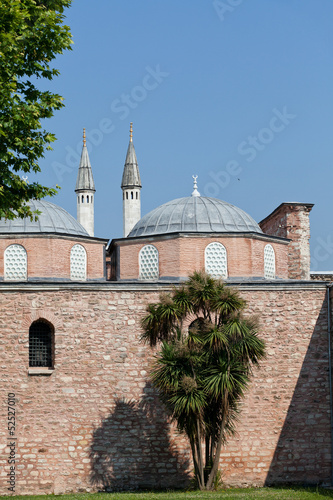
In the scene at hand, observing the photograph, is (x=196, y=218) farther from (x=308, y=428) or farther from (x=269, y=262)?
(x=308, y=428)

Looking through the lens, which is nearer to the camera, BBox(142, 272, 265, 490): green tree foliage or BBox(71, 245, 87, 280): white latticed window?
BBox(142, 272, 265, 490): green tree foliage

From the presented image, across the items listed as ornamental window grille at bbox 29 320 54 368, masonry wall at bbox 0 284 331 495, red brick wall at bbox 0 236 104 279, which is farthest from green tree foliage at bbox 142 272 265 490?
red brick wall at bbox 0 236 104 279

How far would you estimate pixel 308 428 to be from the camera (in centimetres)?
2067

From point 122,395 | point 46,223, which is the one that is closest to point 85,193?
point 46,223

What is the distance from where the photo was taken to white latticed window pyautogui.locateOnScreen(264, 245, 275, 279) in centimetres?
2389

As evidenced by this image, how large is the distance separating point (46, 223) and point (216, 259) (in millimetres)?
5382

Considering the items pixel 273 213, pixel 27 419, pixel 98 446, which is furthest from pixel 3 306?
pixel 273 213

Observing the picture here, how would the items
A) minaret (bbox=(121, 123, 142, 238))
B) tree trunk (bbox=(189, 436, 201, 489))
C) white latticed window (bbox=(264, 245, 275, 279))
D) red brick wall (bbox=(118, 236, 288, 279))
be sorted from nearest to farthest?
tree trunk (bbox=(189, 436, 201, 489)) < red brick wall (bbox=(118, 236, 288, 279)) < white latticed window (bbox=(264, 245, 275, 279)) < minaret (bbox=(121, 123, 142, 238))

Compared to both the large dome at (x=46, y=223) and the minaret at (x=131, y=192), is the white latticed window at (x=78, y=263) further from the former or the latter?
the minaret at (x=131, y=192)

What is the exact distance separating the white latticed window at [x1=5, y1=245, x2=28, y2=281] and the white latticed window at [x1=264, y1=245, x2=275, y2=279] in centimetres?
699

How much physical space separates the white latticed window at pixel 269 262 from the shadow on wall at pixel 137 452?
5.63 m

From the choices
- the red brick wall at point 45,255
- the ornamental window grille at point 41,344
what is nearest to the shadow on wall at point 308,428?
the ornamental window grille at point 41,344

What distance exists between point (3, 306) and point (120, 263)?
482 cm

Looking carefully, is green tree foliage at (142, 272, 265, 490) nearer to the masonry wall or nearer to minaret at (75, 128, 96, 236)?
the masonry wall
